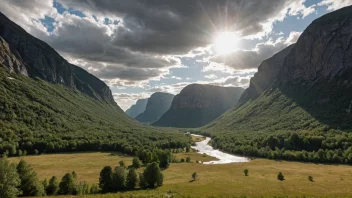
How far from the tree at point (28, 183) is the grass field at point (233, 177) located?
22.2 m

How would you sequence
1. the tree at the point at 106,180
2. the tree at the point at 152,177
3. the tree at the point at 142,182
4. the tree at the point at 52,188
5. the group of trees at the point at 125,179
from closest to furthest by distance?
the tree at the point at 52,188 → the tree at the point at 106,180 → the group of trees at the point at 125,179 → the tree at the point at 152,177 → the tree at the point at 142,182

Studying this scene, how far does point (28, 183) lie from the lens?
73562mm

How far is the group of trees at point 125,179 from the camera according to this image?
299ft

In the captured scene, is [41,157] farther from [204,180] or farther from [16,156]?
[204,180]

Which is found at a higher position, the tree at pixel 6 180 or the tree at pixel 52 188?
the tree at pixel 6 180

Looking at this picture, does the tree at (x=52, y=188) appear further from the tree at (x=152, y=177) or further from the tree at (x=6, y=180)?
the tree at (x=152, y=177)

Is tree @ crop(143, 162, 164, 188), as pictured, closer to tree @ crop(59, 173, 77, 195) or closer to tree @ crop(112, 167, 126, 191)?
tree @ crop(112, 167, 126, 191)

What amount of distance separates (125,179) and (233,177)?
48.2 metres

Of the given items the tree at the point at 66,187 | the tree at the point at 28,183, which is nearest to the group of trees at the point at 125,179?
the tree at the point at 66,187

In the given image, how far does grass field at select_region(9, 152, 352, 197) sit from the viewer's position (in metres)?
87.3

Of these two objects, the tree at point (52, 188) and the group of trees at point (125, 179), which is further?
the group of trees at point (125, 179)

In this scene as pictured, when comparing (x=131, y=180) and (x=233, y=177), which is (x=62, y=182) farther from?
(x=233, y=177)

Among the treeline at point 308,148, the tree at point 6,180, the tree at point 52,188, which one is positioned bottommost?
the tree at point 52,188

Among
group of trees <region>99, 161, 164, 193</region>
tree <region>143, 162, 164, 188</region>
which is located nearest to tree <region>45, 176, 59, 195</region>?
group of trees <region>99, 161, 164, 193</region>
